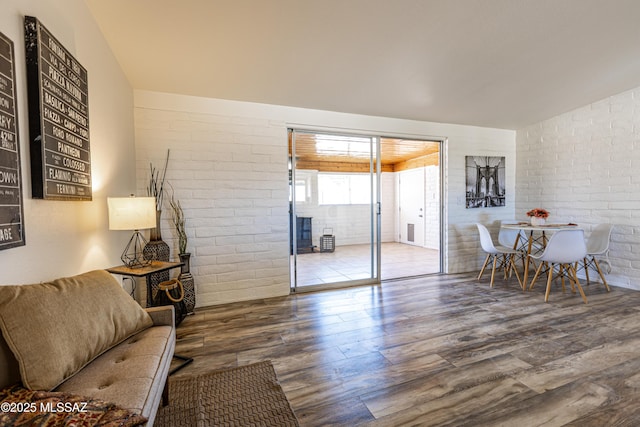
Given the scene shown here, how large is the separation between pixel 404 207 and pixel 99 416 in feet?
23.8

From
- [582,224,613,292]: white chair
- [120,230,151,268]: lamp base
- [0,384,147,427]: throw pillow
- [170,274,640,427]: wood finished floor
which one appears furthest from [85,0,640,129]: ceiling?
[170,274,640,427]: wood finished floor

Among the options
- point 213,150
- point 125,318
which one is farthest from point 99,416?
point 213,150

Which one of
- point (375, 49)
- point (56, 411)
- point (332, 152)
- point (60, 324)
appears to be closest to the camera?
point (56, 411)

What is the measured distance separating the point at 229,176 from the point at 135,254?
126cm

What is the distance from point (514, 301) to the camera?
126 inches

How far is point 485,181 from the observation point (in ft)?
15.1

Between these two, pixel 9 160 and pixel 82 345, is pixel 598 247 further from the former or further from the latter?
pixel 9 160

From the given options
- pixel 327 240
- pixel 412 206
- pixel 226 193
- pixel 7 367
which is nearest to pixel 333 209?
pixel 327 240

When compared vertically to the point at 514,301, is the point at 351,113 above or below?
above

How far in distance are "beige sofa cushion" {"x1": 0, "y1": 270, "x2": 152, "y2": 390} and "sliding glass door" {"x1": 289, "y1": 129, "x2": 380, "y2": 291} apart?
2.31 meters

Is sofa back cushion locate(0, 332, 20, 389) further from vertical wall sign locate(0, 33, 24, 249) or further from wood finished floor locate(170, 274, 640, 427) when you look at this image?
wood finished floor locate(170, 274, 640, 427)

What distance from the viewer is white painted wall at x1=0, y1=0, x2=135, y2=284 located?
1.25 metres

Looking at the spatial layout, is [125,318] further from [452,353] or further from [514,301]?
[514,301]

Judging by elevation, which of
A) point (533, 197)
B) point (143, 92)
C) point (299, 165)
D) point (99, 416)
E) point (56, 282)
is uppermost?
point (143, 92)
